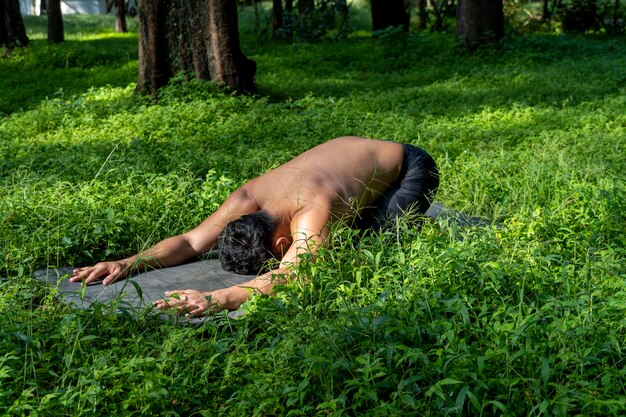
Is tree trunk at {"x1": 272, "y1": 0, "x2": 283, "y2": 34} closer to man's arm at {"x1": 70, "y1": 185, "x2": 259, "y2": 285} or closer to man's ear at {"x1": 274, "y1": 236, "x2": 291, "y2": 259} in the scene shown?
man's arm at {"x1": 70, "y1": 185, "x2": 259, "y2": 285}

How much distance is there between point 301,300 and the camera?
13.9 ft

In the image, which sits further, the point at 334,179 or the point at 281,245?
the point at 334,179

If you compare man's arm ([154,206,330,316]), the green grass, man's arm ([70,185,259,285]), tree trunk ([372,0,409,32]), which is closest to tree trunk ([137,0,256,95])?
the green grass

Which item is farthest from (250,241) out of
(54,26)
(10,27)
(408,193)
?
(54,26)

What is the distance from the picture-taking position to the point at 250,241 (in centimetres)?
487

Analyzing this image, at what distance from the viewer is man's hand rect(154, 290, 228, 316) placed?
4293mm

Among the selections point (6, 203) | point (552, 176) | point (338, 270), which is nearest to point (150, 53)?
point (6, 203)

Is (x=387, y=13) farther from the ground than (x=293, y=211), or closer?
→ farther from the ground

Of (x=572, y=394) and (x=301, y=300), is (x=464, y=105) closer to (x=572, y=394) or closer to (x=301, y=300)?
(x=301, y=300)

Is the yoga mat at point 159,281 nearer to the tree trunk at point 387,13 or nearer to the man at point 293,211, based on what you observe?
→ the man at point 293,211

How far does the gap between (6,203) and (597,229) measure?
3.67 m

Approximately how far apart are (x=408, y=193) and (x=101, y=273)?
6.42ft

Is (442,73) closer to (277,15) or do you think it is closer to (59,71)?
(59,71)

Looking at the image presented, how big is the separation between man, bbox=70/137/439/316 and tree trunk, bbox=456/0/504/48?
31.6 ft
